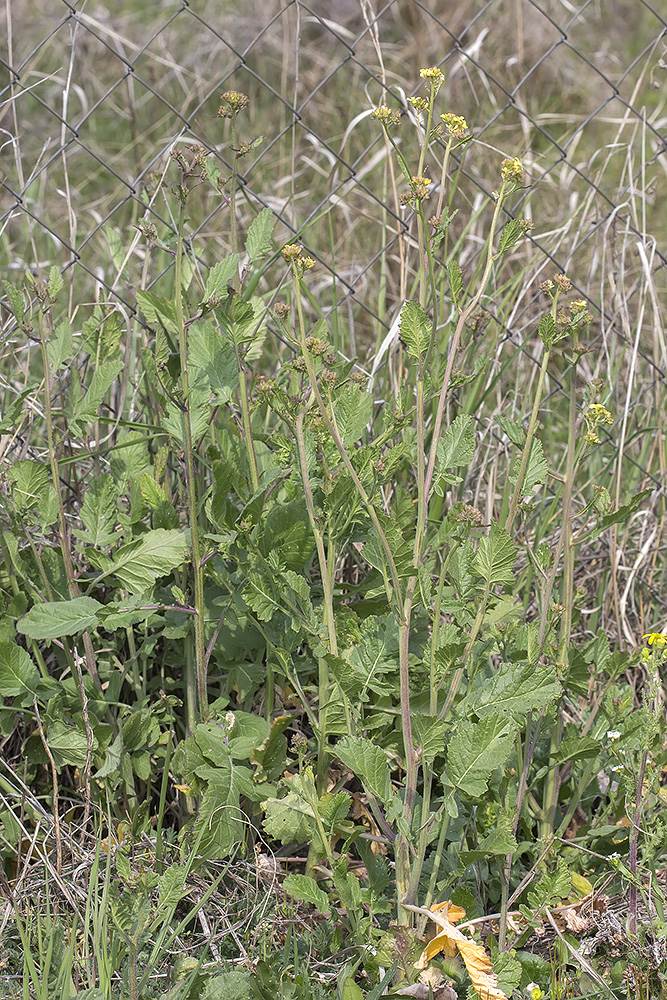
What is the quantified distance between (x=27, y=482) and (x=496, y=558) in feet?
2.75

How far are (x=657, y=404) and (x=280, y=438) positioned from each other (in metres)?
1.39

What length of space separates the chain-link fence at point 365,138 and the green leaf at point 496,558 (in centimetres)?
82

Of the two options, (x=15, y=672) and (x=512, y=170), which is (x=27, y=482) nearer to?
(x=15, y=672)

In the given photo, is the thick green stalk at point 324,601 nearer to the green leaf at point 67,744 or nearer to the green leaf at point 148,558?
the green leaf at point 148,558

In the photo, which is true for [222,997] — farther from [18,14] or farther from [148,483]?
[18,14]

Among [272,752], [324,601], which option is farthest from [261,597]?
[272,752]

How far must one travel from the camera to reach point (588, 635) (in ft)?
7.28

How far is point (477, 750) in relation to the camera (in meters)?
1.43

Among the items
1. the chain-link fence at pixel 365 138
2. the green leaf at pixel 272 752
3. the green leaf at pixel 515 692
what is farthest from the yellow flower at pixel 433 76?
the green leaf at pixel 272 752

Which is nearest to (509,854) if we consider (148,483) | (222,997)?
(222,997)

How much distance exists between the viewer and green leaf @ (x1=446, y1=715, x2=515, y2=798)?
142cm

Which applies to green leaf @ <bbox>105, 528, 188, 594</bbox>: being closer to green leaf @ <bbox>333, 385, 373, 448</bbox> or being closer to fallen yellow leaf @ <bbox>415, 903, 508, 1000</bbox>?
green leaf @ <bbox>333, 385, 373, 448</bbox>

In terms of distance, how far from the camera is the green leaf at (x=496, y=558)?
57.4 inches

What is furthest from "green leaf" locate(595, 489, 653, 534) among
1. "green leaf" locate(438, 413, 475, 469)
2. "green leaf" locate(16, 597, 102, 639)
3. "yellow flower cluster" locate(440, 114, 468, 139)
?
"green leaf" locate(16, 597, 102, 639)
